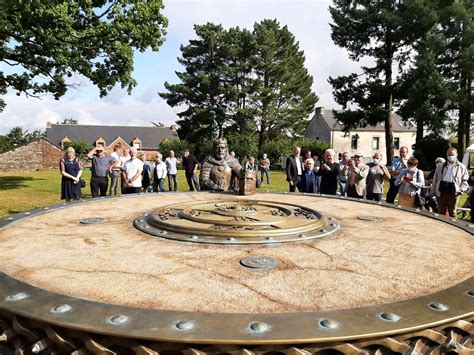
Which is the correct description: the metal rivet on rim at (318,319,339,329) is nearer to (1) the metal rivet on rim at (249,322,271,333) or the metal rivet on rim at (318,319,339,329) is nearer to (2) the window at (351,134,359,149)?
(1) the metal rivet on rim at (249,322,271,333)

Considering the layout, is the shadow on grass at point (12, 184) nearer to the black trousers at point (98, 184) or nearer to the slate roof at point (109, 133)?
the black trousers at point (98, 184)

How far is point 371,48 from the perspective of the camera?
81.0ft

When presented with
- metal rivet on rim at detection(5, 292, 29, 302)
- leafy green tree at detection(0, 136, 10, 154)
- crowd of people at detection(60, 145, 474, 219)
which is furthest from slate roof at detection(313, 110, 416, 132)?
leafy green tree at detection(0, 136, 10, 154)

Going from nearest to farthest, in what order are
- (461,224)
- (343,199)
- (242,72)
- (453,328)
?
Result: (453,328), (461,224), (343,199), (242,72)

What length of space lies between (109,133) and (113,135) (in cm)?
70

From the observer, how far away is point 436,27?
2122cm

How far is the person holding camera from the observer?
6.51 metres

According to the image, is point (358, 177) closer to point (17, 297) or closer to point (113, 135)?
point (17, 297)

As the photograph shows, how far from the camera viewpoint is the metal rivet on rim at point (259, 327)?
45.0 inches

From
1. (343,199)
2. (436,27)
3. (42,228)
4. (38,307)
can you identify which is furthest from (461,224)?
(436,27)

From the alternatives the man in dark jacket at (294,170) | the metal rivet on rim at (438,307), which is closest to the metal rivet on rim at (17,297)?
the metal rivet on rim at (438,307)

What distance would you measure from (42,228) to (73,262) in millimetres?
958

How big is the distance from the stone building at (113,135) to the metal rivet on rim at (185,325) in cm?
4895

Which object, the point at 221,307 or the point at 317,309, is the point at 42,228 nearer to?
the point at 221,307
